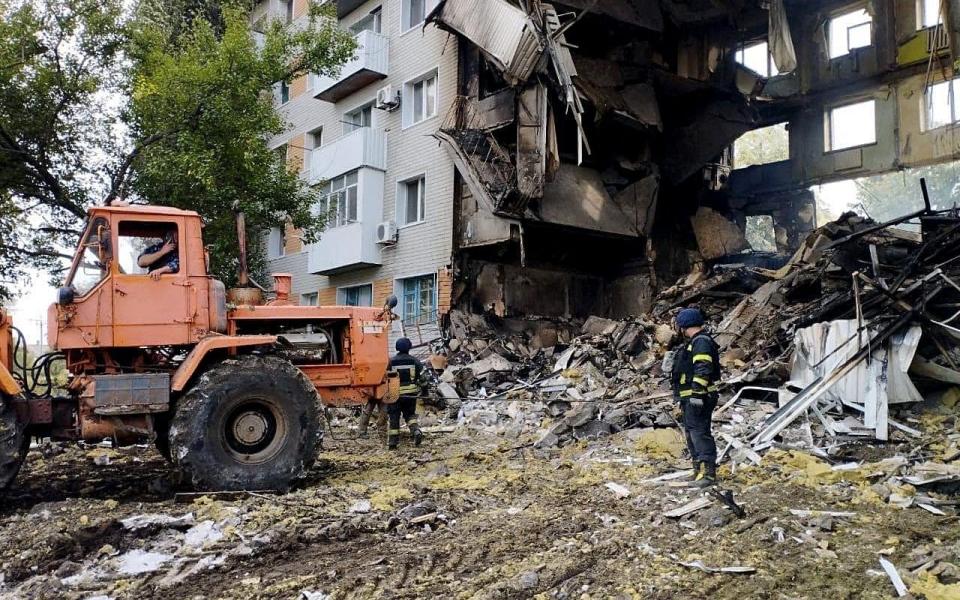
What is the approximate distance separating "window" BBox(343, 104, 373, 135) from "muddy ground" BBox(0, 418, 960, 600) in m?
14.7

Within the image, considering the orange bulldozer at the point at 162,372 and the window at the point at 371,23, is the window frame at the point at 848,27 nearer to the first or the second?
the window at the point at 371,23

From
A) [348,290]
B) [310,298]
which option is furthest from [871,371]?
[310,298]

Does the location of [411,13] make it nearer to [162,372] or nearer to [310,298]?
[310,298]

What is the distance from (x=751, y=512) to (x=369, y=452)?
5202mm

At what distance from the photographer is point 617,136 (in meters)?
17.5

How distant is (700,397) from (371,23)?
18.1m

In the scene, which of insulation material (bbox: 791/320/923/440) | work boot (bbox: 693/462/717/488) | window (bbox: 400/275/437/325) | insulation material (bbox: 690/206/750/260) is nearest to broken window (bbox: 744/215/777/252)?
insulation material (bbox: 690/206/750/260)

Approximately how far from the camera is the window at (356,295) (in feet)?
63.7

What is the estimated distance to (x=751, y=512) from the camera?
553cm

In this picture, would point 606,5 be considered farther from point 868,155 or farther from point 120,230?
point 120,230

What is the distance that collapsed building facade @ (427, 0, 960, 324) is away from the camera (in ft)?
50.0

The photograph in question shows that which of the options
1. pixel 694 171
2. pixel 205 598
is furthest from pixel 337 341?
pixel 694 171

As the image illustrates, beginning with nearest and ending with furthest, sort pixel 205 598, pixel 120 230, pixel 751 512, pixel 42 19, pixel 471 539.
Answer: pixel 205 598, pixel 471 539, pixel 751 512, pixel 120 230, pixel 42 19

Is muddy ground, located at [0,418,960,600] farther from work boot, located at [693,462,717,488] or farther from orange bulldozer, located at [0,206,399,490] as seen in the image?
orange bulldozer, located at [0,206,399,490]
